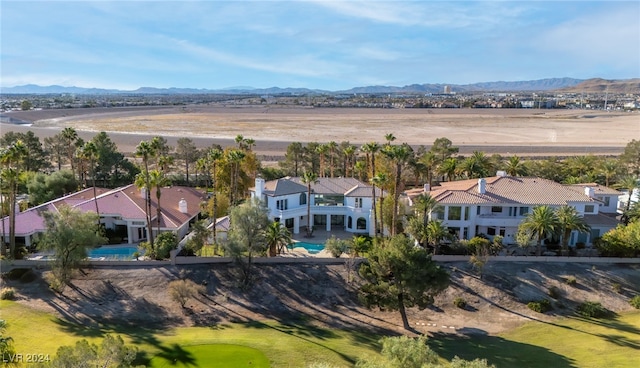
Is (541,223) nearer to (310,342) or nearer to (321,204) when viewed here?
(321,204)

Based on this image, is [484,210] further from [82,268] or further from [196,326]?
[82,268]

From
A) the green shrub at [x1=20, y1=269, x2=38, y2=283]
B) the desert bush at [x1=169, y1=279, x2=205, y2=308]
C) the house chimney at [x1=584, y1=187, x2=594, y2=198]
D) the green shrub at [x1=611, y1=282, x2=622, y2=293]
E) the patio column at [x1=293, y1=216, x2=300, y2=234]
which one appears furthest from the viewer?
the patio column at [x1=293, y1=216, x2=300, y2=234]

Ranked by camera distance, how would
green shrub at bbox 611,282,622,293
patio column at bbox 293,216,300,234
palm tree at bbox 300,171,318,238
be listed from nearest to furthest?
green shrub at bbox 611,282,622,293
palm tree at bbox 300,171,318,238
patio column at bbox 293,216,300,234

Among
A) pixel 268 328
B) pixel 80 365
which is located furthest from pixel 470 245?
pixel 80 365

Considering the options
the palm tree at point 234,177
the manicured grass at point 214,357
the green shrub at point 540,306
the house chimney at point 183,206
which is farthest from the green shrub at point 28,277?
the green shrub at point 540,306

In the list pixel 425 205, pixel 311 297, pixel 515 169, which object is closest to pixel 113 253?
pixel 311 297

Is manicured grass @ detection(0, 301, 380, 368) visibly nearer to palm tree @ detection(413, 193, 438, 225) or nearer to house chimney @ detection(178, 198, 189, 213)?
palm tree @ detection(413, 193, 438, 225)

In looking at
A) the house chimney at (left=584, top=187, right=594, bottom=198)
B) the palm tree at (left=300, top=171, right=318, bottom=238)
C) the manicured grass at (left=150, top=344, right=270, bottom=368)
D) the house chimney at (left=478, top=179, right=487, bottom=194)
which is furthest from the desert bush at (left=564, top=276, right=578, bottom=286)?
the manicured grass at (left=150, top=344, right=270, bottom=368)
